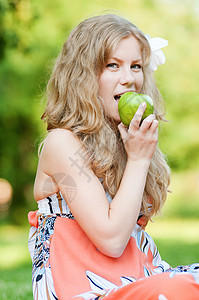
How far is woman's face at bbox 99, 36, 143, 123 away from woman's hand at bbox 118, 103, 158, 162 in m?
0.21

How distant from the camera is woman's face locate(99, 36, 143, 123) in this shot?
8.77ft

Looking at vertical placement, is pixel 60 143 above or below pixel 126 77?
below

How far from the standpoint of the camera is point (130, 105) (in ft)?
8.38

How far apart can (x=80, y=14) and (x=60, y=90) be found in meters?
12.0

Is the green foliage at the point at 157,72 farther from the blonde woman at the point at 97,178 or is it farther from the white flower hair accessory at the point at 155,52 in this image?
the blonde woman at the point at 97,178

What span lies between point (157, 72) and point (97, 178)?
12549 millimetres

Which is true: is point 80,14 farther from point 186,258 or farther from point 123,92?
point 123,92

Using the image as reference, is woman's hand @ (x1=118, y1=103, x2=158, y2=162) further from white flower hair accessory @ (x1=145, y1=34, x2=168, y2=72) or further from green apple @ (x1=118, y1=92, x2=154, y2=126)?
white flower hair accessory @ (x1=145, y1=34, x2=168, y2=72)

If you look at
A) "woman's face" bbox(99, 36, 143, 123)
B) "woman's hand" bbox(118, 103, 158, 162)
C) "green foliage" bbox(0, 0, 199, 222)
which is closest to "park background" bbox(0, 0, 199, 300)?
"green foliage" bbox(0, 0, 199, 222)

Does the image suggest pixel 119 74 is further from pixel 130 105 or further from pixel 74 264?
pixel 74 264

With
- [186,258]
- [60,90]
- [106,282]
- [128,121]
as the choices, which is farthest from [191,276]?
[186,258]

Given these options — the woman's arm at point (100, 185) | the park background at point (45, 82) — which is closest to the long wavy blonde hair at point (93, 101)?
the woman's arm at point (100, 185)

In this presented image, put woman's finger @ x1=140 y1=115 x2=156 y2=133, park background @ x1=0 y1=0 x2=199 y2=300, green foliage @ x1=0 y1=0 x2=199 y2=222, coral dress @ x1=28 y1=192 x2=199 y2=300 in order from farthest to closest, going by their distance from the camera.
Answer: green foliage @ x1=0 y1=0 x2=199 y2=222
park background @ x1=0 y1=0 x2=199 y2=300
woman's finger @ x1=140 y1=115 x2=156 y2=133
coral dress @ x1=28 y1=192 x2=199 y2=300

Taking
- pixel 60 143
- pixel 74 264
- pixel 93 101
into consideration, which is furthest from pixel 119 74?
pixel 74 264
